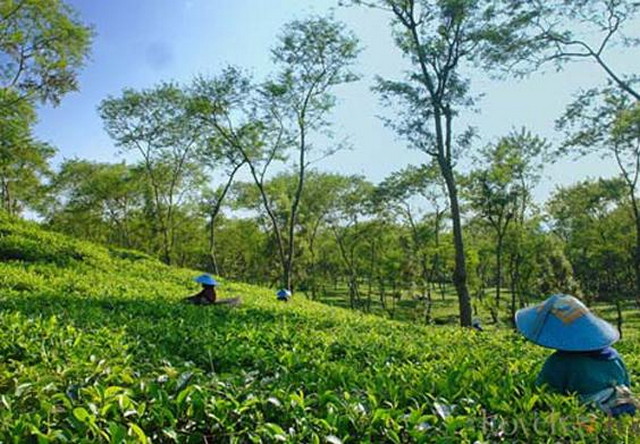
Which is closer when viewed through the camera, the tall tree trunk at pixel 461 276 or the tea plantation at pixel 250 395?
the tea plantation at pixel 250 395

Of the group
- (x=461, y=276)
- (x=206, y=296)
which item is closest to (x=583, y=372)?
(x=206, y=296)

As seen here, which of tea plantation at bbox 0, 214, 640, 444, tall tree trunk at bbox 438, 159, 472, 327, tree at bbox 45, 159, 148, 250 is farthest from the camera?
tree at bbox 45, 159, 148, 250

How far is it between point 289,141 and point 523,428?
26008mm

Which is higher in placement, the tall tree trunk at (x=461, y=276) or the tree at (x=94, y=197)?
the tree at (x=94, y=197)

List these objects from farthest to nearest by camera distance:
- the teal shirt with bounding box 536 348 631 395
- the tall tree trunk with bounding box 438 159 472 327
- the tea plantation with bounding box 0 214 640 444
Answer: the tall tree trunk with bounding box 438 159 472 327
the teal shirt with bounding box 536 348 631 395
the tea plantation with bounding box 0 214 640 444

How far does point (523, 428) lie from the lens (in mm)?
2482

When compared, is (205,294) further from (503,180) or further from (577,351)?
(503,180)

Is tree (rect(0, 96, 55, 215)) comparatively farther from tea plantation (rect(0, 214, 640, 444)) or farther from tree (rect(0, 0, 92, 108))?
tea plantation (rect(0, 214, 640, 444))

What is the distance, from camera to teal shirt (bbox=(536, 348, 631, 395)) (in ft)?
12.3

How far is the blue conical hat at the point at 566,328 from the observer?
12.5ft

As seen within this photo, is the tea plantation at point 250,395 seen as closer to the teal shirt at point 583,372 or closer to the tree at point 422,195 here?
the teal shirt at point 583,372

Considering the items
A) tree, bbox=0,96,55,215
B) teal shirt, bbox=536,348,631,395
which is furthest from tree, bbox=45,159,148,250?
teal shirt, bbox=536,348,631,395

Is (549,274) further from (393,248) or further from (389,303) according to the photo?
(389,303)

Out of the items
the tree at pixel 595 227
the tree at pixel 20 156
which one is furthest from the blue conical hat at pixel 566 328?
the tree at pixel 595 227
